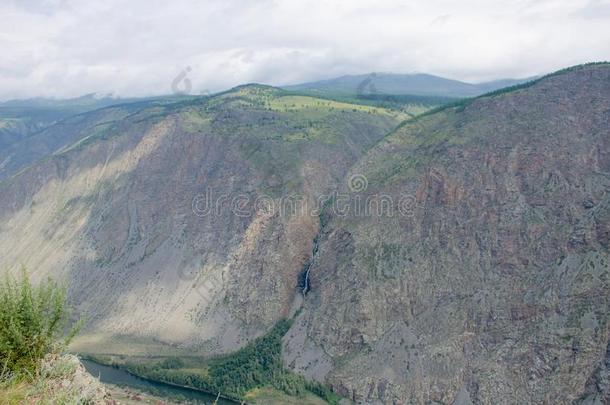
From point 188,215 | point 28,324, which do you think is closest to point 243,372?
point 188,215

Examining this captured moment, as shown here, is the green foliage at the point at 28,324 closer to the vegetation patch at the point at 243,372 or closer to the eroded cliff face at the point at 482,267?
the eroded cliff face at the point at 482,267

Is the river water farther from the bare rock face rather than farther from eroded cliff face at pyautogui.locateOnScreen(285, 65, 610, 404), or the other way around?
the bare rock face

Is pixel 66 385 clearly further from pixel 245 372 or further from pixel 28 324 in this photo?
pixel 245 372

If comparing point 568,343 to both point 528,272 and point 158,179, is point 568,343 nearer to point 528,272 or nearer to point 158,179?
point 528,272

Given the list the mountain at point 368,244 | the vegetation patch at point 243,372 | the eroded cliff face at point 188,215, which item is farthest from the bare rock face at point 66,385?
the eroded cliff face at point 188,215

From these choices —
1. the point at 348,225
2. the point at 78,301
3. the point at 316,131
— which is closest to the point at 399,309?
the point at 348,225

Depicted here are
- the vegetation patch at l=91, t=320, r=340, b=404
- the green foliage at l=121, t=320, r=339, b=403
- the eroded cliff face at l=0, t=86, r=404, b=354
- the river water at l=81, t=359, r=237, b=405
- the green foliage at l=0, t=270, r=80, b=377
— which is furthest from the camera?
the eroded cliff face at l=0, t=86, r=404, b=354

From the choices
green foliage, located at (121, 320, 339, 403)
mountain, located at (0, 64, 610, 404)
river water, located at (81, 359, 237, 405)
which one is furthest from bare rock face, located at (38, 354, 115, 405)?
river water, located at (81, 359, 237, 405)
